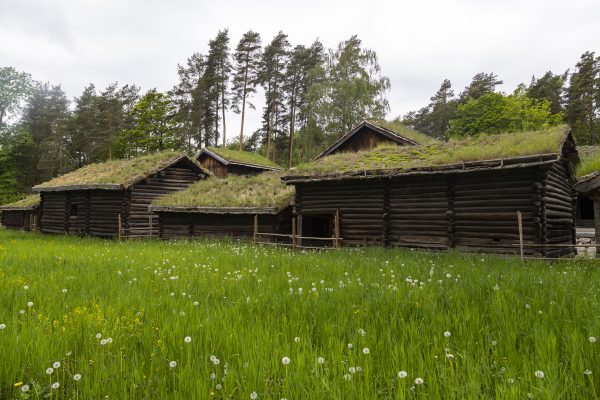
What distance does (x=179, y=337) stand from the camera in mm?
3408

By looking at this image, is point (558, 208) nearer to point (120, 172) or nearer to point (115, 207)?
point (115, 207)

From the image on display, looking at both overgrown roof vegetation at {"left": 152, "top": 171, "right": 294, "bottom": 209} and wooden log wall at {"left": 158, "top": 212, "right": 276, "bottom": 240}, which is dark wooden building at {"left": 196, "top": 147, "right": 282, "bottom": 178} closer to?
overgrown roof vegetation at {"left": 152, "top": 171, "right": 294, "bottom": 209}

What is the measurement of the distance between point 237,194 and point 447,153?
12649mm

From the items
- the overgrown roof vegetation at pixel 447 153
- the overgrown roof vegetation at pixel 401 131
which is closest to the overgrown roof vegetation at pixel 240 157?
the overgrown roof vegetation at pixel 401 131

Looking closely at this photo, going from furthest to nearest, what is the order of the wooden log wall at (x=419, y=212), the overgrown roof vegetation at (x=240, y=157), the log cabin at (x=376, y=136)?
the overgrown roof vegetation at (x=240, y=157)
the log cabin at (x=376, y=136)
the wooden log wall at (x=419, y=212)

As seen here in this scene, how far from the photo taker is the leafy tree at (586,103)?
45.9m

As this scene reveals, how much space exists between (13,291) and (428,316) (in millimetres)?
6658

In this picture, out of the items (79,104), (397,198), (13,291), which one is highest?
(79,104)

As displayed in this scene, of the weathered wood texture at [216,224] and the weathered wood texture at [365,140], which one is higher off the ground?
the weathered wood texture at [365,140]

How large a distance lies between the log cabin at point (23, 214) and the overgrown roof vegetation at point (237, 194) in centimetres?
2096

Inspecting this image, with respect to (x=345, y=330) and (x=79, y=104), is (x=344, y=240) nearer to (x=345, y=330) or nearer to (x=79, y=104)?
(x=345, y=330)

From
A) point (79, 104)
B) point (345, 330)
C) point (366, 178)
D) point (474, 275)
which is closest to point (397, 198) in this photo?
point (366, 178)

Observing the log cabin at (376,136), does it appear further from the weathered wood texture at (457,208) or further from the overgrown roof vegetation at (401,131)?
the weathered wood texture at (457,208)

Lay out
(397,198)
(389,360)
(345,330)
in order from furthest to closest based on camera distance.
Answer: (397,198)
(345,330)
(389,360)
